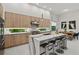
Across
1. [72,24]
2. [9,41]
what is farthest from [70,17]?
[9,41]

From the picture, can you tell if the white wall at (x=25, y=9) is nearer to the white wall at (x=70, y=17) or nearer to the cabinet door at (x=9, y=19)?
the cabinet door at (x=9, y=19)

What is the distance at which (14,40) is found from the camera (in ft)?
16.4

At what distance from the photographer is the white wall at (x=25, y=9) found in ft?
15.6

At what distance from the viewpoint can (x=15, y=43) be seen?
504cm

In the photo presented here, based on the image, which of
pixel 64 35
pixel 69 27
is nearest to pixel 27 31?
pixel 64 35

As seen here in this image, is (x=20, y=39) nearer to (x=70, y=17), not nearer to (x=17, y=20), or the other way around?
(x=17, y=20)

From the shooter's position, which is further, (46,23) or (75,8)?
(46,23)

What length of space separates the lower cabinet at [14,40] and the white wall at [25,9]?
53.0 inches

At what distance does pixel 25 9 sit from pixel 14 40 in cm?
200

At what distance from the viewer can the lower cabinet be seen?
15.3 feet

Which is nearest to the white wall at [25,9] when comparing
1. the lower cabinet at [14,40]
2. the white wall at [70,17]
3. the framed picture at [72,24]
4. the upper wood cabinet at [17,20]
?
the upper wood cabinet at [17,20]

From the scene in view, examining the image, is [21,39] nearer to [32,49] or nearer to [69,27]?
[32,49]

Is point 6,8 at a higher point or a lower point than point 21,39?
higher

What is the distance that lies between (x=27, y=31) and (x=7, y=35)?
1.48 meters
